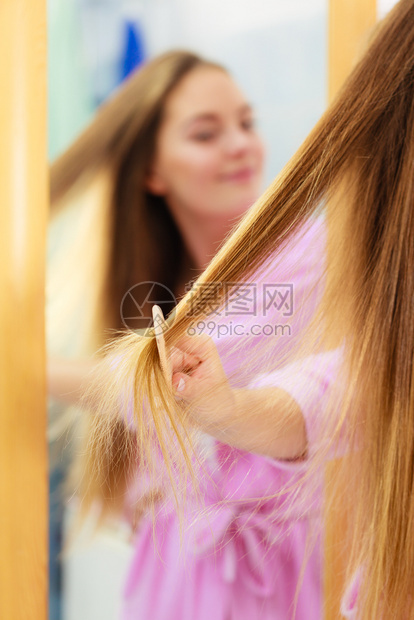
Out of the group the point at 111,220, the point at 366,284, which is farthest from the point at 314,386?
the point at 111,220

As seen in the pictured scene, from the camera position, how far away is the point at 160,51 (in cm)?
52

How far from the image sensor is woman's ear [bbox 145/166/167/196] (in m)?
0.54

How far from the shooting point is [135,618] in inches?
21.7

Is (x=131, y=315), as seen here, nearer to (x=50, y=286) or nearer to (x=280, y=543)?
(x=50, y=286)

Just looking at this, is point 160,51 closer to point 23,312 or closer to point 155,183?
point 155,183

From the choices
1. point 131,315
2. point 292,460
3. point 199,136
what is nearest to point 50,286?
point 131,315

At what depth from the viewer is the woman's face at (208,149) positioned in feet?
1.64

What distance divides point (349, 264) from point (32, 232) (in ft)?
0.79

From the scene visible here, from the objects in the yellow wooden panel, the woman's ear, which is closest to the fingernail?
the yellow wooden panel

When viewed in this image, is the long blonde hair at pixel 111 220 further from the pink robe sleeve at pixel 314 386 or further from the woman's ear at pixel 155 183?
the pink robe sleeve at pixel 314 386

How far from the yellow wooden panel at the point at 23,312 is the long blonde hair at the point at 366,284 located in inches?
4.6

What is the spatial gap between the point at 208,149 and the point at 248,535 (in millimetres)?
353

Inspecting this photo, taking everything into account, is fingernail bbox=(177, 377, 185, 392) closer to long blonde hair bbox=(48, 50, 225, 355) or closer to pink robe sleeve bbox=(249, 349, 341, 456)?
pink robe sleeve bbox=(249, 349, 341, 456)

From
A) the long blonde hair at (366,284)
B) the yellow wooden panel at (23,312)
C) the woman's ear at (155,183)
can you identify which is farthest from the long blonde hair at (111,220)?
the long blonde hair at (366,284)
